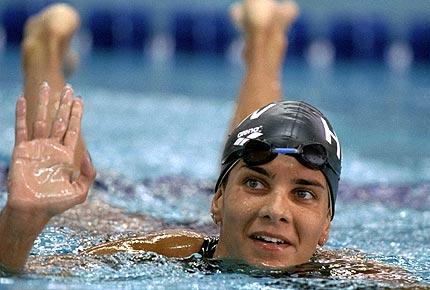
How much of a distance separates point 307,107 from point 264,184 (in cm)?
33

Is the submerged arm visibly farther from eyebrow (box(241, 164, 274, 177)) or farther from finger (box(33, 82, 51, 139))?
finger (box(33, 82, 51, 139))

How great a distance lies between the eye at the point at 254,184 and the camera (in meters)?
2.66

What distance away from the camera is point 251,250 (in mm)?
2637

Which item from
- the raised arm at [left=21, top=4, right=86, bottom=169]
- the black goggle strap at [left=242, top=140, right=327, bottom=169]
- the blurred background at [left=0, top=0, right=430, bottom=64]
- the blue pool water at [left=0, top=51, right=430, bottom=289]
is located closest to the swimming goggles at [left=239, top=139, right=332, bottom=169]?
the black goggle strap at [left=242, top=140, right=327, bottom=169]

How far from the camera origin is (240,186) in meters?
2.69

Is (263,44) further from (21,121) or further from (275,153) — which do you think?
(21,121)

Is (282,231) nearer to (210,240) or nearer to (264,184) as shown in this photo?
(264,184)

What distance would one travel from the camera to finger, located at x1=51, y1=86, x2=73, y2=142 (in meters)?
2.37

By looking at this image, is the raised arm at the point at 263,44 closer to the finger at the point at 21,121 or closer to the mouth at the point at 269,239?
the mouth at the point at 269,239

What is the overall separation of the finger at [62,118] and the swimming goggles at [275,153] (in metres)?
0.53

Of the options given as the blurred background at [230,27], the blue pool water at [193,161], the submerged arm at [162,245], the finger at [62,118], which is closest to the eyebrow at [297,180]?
the blue pool water at [193,161]

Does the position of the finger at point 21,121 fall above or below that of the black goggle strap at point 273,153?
below

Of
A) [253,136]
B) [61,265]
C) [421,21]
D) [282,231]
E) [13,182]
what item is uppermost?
[421,21]

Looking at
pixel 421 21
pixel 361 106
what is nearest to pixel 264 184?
pixel 361 106
